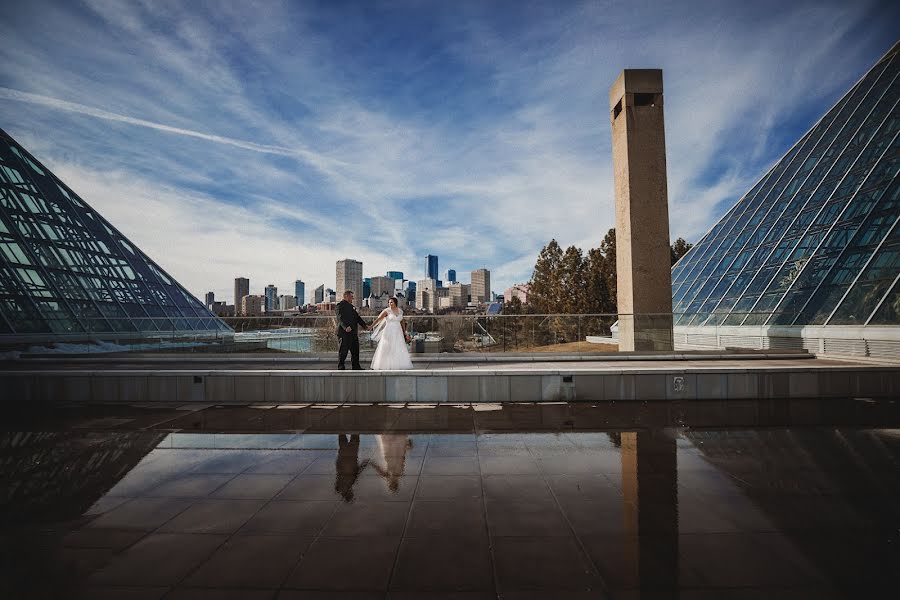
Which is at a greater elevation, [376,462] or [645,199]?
[645,199]

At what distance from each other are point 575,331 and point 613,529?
13.2m

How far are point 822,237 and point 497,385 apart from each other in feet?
74.5

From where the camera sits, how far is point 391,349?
1098 cm

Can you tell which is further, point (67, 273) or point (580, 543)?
point (67, 273)

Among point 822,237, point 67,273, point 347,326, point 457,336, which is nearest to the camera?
point 347,326

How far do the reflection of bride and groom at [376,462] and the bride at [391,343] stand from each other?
3.82 metres

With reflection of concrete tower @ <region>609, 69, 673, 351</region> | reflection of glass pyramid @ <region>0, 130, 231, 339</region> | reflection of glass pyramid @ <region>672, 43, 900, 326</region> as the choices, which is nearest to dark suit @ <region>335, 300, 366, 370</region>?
reflection of concrete tower @ <region>609, 69, 673, 351</region>

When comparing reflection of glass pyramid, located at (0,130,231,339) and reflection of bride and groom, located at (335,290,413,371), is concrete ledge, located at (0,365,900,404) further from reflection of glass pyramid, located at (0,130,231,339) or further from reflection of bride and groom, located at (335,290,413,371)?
reflection of glass pyramid, located at (0,130,231,339)

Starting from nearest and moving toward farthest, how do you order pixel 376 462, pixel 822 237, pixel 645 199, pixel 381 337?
pixel 376 462
pixel 381 337
pixel 645 199
pixel 822 237

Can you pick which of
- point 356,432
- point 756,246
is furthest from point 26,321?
point 756,246

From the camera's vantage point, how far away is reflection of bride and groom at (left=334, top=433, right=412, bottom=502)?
4934 millimetres

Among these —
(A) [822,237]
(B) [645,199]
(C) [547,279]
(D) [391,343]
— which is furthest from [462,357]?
(C) [547,279]

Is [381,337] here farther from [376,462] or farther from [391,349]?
[376,462]

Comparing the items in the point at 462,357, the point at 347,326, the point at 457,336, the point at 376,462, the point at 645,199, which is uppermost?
the point at 645,199
